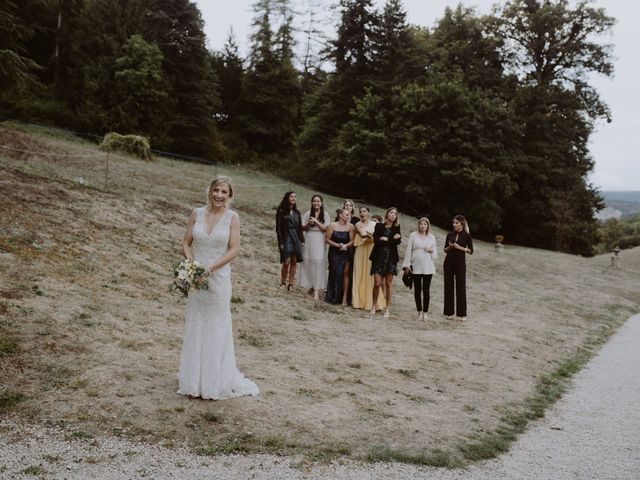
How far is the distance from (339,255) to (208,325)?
19.3ft

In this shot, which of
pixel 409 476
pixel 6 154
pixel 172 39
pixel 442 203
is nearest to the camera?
pixel 409 476

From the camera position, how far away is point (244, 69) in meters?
51.0

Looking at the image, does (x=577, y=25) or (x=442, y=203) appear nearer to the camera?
(x=442, y=203)

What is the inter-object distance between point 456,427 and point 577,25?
3955 cm

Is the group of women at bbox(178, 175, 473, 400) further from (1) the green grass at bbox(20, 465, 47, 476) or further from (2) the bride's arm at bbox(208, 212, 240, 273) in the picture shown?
(1) the green grass at bbox(20, 465, 47, 476)

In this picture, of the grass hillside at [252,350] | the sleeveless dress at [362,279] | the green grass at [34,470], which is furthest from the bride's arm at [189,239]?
the sleeveless dress at [362,279]

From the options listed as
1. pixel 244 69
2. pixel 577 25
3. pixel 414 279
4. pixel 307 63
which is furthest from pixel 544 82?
pixel 414 279

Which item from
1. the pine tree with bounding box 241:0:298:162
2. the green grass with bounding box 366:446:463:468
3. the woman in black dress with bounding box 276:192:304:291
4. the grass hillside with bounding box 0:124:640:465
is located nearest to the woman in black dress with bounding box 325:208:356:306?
the grass hillside with bounding box 0:124:640:465

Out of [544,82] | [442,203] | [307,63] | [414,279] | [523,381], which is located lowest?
[523,381]

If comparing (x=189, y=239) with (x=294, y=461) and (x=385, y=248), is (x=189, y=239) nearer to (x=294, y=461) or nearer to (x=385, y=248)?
(x=294, y=461)

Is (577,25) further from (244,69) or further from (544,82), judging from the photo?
(244,69)

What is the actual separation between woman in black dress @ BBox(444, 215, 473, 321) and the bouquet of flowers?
664cm

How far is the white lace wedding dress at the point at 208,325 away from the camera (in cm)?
519

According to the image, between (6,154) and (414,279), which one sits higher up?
(6,154)
